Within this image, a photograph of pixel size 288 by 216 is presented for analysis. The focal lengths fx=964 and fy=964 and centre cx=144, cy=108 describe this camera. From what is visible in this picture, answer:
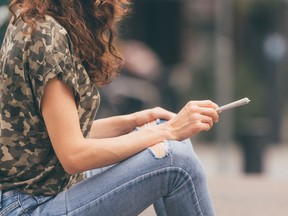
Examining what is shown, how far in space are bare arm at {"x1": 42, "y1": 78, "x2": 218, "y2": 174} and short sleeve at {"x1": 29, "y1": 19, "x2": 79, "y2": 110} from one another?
25 millimetres

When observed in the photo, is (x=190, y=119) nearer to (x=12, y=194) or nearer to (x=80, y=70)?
(x=80, y=70)

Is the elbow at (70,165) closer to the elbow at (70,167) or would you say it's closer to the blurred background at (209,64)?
the elbow at (70,167)

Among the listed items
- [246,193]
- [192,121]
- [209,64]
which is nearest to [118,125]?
[192,121]

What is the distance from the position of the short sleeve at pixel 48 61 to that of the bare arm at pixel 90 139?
0.02 metres

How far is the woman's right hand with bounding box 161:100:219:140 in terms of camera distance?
133 inches

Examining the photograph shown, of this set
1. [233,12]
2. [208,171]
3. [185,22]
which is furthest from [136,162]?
[185,22]

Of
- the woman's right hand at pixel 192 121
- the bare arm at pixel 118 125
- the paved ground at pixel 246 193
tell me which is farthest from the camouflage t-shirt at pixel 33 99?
the paved ground at pixel 246 193

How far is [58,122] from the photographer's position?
3223 mm

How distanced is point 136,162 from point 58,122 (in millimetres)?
308

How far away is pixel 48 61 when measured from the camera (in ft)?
10.6

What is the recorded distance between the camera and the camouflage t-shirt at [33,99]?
3.23 meters

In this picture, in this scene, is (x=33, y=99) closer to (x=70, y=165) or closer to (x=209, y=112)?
(x=70, y=165)

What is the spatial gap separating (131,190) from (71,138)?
275 mm

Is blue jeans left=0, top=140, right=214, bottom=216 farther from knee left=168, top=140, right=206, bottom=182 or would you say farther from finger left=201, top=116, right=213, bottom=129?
finger left=201, top=116, right=213, bottom=129
